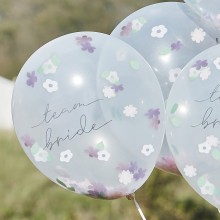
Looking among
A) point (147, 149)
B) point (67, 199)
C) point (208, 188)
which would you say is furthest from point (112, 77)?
point (67, 199)

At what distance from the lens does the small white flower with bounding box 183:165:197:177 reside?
2246 mm

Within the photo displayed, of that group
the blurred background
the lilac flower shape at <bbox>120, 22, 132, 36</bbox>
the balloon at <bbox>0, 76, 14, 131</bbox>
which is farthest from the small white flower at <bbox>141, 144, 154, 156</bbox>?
the balloon at <bbox>0, 76, 14, 131</bbox>

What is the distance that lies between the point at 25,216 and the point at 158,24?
2191 millimetres

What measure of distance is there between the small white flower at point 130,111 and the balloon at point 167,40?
0.26 m

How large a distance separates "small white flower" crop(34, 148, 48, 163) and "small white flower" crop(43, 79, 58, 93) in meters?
0.19

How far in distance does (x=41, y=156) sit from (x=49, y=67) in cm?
28

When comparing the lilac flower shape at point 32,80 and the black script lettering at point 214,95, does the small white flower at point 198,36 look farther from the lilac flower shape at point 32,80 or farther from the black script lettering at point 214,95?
the lilac flower shape at point 32,80

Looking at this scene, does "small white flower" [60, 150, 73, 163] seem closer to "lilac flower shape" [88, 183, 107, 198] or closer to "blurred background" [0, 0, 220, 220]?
"lilac flower shape" [88, 183, 107, 198]

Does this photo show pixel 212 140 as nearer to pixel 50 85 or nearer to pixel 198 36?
pixel 198 36

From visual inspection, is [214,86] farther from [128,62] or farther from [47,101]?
[47,101]

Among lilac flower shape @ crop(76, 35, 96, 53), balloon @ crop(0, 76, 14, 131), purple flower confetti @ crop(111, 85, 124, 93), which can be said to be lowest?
balloon @ crop(0, 76, 14, 131)

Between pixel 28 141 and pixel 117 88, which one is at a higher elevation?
pixel 117 88

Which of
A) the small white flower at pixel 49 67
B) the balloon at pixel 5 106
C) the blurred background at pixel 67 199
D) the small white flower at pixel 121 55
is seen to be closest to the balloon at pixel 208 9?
the small white flower at pixel 121 55

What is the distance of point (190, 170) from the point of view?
2.25 metres
